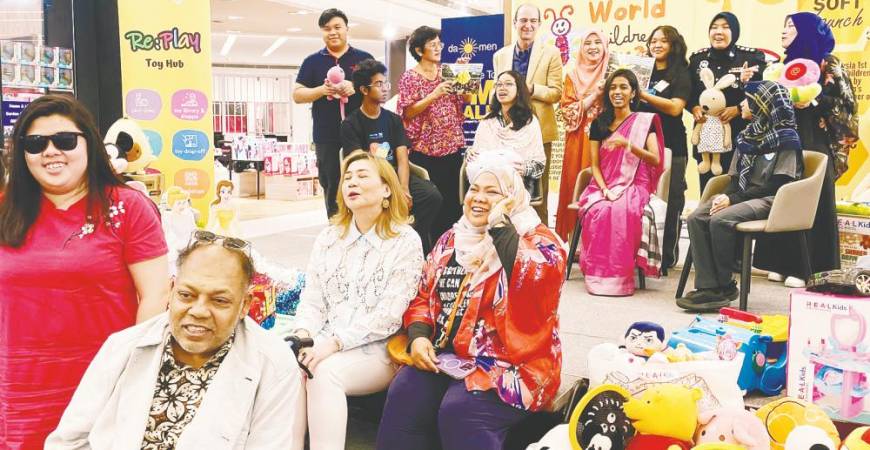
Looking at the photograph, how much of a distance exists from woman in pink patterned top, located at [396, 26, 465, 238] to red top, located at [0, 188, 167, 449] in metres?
3.08

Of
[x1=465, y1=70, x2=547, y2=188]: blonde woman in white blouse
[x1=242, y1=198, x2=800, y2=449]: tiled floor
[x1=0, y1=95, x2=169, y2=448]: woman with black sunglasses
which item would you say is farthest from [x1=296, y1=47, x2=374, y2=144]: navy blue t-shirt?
[x1=0, y1=95, x2=169, y2=448]: woman with black sunglasses

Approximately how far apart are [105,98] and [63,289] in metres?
4.83

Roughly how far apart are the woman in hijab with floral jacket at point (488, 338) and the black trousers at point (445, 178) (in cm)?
244

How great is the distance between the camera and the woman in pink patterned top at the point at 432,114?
4.82m

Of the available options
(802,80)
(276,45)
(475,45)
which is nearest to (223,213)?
(475,45)

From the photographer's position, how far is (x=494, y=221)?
2400 mm

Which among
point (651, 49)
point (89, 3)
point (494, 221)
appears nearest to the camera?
point (494, 221)

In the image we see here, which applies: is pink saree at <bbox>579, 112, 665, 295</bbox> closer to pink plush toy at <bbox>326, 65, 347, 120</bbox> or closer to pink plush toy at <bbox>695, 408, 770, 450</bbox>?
pink plush toy at <bbox>326, 65, 347, 120</bbox>

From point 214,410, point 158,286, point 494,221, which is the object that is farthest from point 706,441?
point 158,286

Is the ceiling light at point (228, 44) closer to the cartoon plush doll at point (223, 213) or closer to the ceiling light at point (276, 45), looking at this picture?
the ceiling light at point (276, 45)

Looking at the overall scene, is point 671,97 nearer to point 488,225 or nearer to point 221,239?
point 488,225

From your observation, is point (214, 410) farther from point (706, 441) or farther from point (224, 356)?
point (706, 441)

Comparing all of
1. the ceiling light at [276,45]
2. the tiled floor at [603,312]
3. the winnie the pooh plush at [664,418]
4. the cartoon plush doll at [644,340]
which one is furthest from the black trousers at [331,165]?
the ceiling light at [276,45]

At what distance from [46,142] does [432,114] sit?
3171 millimetres
